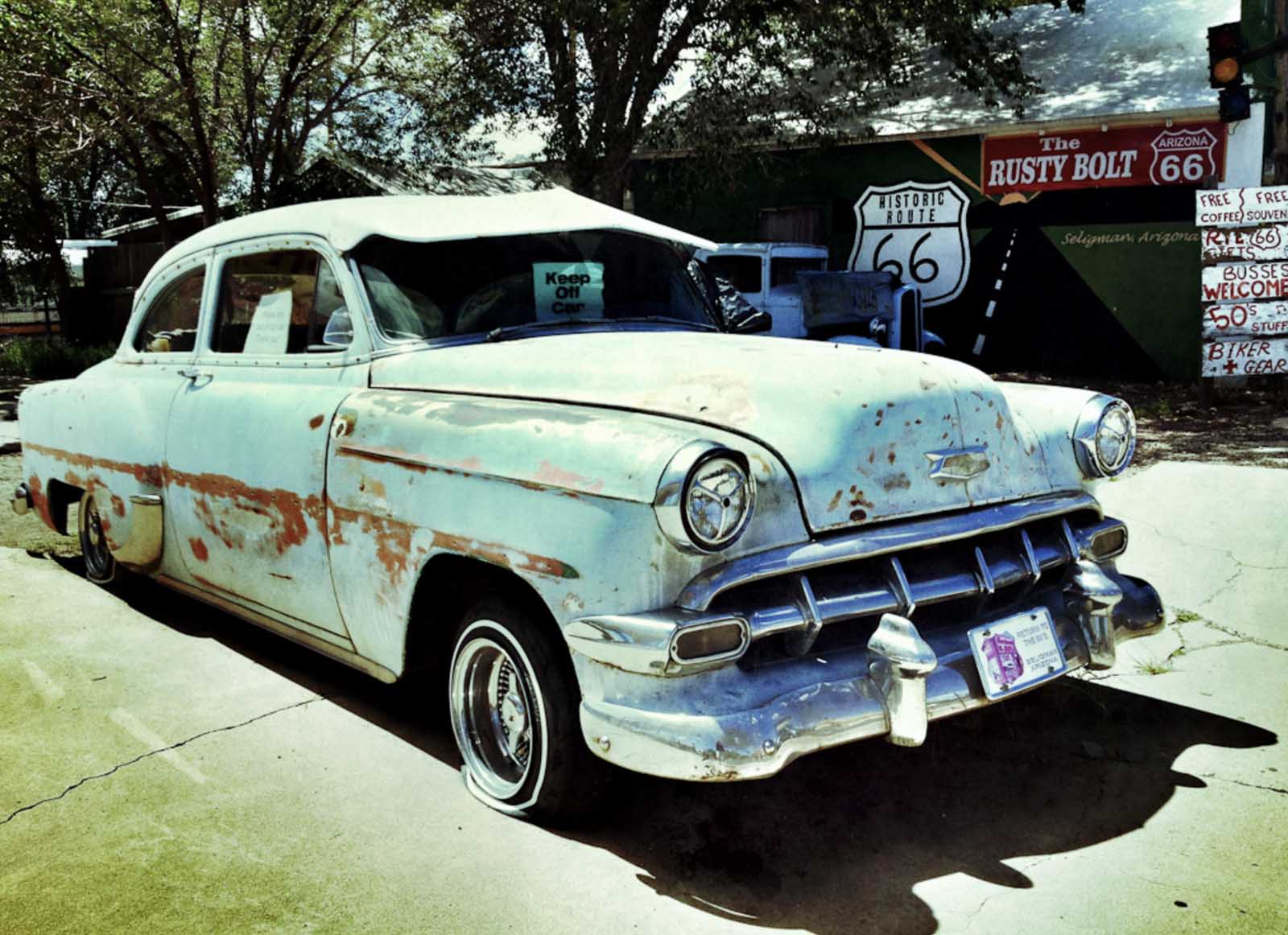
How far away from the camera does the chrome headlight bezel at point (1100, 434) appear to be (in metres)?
3.49

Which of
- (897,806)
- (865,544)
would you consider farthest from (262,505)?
(897,806)

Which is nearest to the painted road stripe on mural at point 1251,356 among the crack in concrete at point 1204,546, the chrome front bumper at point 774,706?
the crack in concrete at point 1204,546

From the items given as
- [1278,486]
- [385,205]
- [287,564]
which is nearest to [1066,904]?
[287,564]

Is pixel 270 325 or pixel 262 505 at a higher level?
pixel 270 325

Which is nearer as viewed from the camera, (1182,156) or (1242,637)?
(1242,637)

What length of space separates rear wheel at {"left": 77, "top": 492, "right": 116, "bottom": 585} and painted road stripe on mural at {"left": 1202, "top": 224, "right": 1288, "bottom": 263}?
392 inches

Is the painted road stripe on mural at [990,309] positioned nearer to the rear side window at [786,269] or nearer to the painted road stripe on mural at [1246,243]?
the rear side window at [786,269]

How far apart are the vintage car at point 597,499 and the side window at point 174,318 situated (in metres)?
0.18

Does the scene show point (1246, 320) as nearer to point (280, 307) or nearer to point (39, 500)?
point (280, 307)

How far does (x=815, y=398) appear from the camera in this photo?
2.95m

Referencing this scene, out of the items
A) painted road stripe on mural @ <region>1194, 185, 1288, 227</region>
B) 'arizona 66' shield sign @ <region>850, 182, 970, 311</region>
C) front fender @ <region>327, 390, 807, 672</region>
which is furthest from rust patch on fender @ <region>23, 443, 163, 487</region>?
'arizona 66' shield sign @ <region>850, 182, 970, 311</region>

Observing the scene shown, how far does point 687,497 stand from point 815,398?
1.92 feet

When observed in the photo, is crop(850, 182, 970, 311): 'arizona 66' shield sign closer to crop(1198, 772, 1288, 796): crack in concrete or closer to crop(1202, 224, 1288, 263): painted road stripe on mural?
crop(1202, 224, 1288, 263): painted road stripe on mural

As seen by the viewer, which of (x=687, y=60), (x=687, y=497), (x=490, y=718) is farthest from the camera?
(x=687, y=60)
